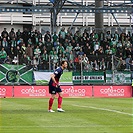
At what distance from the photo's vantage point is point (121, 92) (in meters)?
36.9

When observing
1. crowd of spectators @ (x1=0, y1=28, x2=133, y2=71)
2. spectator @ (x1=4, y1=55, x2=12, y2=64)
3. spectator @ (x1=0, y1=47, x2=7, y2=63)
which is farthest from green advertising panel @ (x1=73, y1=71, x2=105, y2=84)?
spectator @ (x1=0, y1=47, x2=7, y2=63)

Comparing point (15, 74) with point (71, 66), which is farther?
point (71, 66)

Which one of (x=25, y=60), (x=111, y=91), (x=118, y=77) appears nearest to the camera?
(x=25, y=60)

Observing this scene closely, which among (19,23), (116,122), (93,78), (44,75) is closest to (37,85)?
(44,75)

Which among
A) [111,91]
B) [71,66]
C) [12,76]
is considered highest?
[71,66]

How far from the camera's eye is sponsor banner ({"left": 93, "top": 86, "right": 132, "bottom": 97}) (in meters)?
36.6

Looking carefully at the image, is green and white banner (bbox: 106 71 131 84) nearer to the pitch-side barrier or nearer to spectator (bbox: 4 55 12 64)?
the pitch-side barrier

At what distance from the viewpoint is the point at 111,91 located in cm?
3681

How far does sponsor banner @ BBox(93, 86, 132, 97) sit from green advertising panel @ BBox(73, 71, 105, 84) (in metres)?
0.50

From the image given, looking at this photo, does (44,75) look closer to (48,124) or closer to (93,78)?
(93,78)

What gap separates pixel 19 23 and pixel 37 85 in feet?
78.2

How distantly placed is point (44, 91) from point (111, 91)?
4.47 m

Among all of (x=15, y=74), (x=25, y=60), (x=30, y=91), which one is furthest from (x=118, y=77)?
(x=15, y=74)

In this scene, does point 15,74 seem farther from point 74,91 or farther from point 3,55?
point 74,91
